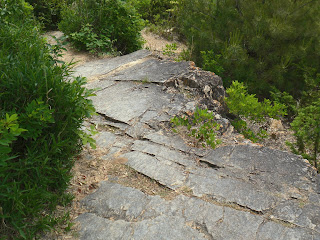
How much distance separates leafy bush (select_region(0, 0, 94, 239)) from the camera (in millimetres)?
2088

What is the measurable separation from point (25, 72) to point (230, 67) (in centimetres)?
481

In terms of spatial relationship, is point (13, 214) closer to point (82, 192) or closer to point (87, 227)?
point (87, 227)

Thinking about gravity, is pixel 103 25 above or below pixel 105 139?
above

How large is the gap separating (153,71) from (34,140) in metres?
3.18

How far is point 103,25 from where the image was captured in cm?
680

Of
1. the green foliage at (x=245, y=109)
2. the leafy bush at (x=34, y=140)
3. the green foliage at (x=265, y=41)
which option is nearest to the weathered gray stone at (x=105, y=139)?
the leafy bush at (x=34, y=140)

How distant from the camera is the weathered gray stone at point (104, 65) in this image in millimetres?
5680

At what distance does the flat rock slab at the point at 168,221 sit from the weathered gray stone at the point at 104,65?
10.8 ft

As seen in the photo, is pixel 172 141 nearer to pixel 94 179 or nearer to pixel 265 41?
pixel 94 179

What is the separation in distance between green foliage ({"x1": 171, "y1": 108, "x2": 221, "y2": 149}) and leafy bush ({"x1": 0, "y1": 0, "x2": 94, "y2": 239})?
51.1 inches

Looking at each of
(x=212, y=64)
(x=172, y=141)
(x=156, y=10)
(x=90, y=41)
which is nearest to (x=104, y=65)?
(x=90, y=41)

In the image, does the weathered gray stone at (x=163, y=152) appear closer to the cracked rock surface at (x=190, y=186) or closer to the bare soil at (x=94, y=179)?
the cracked rock surface at (x=190, y=186)

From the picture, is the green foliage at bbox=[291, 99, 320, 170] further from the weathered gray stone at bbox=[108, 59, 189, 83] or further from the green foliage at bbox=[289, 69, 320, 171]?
the weathered gray stone at bbox=[108, 59, 189, 83]

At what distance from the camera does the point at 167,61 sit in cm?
576
